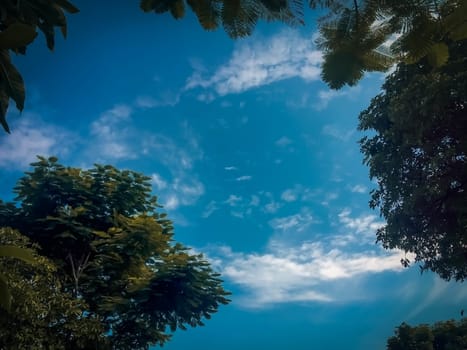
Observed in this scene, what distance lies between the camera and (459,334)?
80.0 feet

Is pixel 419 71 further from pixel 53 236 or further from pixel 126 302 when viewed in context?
pixel 53 236

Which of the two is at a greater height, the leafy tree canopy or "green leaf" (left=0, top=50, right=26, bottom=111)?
the leafy tree canopy

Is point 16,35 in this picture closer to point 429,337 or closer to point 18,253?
point 18,253

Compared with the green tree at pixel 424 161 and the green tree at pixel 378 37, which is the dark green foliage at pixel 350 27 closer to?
the green tree at pixel 378 37

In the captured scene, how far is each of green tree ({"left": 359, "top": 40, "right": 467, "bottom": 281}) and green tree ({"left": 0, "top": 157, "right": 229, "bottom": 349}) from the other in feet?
27.7

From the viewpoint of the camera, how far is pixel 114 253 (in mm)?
12328

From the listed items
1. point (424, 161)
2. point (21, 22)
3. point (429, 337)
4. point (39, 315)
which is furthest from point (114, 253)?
point (429, 337)

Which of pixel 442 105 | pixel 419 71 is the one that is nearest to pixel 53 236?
pixel 442 105

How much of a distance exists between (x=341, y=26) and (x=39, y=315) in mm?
9931

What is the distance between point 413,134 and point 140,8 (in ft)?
40.4

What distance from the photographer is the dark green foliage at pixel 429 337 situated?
75.7 ft

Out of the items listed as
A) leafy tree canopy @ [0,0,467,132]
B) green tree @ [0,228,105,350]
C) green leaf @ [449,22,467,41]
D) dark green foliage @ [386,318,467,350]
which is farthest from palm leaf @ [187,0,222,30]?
dark green foliage @ [386,318,467,350]

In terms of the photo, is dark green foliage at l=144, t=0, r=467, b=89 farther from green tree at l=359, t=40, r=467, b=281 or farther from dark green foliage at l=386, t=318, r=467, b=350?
dark green foliage at l=386, t=318, r=467, b=350

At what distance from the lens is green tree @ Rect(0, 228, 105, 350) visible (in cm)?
818
